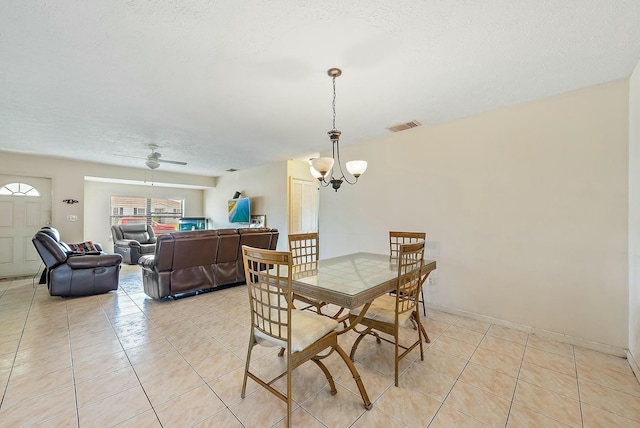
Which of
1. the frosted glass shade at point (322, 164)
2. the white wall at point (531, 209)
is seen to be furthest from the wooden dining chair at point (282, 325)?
the white wall at point (531, 209)

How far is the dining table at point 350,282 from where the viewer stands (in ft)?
5.60

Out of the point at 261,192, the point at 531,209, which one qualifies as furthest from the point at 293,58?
the point at 261,192

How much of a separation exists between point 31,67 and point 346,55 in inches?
105

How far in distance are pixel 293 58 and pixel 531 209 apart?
2874 millimetres

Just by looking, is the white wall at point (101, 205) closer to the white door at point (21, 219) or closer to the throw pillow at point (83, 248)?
the white door at point (21, 219)

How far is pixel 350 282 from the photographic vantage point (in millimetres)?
2000

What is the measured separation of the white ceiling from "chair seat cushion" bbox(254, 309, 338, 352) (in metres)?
2.01

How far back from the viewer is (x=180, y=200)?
8555mm

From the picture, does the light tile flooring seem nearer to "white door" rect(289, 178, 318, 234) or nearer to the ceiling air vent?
the ceiling air vent

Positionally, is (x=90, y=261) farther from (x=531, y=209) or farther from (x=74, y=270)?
(x=531, y=209)

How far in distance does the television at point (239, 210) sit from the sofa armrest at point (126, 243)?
2309mm

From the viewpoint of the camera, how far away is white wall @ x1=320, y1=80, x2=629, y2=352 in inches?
95.3

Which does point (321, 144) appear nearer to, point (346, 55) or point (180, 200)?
point (346, 55)

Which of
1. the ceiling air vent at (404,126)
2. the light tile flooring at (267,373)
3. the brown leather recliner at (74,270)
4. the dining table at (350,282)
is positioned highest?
the ceiling air vent at (404,126)
